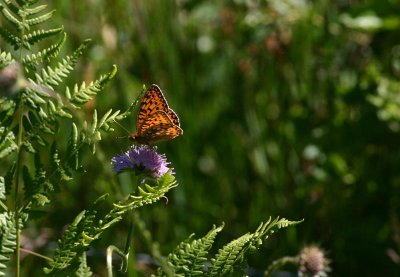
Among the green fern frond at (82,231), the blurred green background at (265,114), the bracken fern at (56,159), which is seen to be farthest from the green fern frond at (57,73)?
the blurred green background at (265,114)

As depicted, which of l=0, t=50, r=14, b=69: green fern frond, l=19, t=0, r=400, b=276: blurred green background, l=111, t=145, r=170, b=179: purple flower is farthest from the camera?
l=19, t=0, r=400, b=276: blurred green background

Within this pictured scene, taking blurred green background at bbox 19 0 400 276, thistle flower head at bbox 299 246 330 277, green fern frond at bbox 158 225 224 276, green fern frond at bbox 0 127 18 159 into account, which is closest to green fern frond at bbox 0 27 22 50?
green fern frond at bbox 0 127 18 159

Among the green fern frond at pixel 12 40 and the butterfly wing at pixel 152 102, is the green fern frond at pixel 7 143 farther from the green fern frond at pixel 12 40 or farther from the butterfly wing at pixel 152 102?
the butterfly wing at pixel 152 102

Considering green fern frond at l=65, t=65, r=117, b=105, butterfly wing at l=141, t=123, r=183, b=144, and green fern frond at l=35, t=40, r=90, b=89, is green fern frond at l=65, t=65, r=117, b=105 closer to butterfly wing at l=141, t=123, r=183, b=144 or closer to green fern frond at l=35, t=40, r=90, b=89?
green fern frond at l=35, t=40, r=90, b=89

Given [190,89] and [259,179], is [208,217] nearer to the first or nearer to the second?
[259,179]

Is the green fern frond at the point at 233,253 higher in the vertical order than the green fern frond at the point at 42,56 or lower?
lower

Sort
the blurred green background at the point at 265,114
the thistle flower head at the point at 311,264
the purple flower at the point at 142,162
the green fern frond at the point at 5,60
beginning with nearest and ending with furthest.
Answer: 1. the green fern frond at the point at 5,60
2. the purple flower at the point at 142,162
3. the thistle flower head at the point at 311,264
4. the blurred green background at the point at 265,114

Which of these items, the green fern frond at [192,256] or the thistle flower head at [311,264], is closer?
the green fern frond at [192,256]
